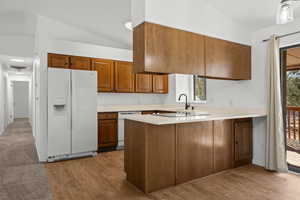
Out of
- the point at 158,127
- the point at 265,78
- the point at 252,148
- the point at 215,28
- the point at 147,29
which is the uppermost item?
the point at 215,28

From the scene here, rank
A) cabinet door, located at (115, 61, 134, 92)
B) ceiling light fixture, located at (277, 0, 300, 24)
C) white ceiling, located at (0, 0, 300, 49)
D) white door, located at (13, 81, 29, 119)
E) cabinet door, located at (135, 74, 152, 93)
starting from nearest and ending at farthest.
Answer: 1. ceiling light fixture, located at (277, 0, 300, 24)
2. white ceiling, located at (0, 0, 300, 49)
3. cabinet door, located at (115, 61, 134, 92)
4. cabinet door, located at (135, 74, 152, 93)
5. white door, located at (13, 81, 29, 119)

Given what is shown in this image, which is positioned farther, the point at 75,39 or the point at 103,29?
the point at 75,39

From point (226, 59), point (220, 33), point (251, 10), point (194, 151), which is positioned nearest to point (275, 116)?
point (226, 59)

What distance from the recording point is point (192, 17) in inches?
110

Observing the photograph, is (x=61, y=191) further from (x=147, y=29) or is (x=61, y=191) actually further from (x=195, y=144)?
(x=147, y=29)

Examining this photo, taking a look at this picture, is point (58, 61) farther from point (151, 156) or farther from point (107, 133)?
point (151, 156)

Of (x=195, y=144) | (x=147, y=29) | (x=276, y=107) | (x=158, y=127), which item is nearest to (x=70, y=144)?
(x=158, y=127)

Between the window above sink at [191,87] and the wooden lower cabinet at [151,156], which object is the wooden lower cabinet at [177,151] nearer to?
the wooden lower cabinet at [151,156]

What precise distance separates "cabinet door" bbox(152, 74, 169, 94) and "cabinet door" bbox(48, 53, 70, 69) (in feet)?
7.30

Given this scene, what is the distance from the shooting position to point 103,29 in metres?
4.55

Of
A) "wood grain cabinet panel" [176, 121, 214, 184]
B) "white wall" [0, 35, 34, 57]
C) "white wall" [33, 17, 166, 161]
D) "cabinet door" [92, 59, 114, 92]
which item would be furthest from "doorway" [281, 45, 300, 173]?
"white wall" [0, 35, 34, 57]

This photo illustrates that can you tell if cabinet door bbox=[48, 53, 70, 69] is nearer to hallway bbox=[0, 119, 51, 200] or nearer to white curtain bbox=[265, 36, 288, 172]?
hallway bbox=[0, 119, 51, 200]

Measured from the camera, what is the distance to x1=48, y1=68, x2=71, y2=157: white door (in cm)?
358

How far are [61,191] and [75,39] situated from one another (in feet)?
12.1
